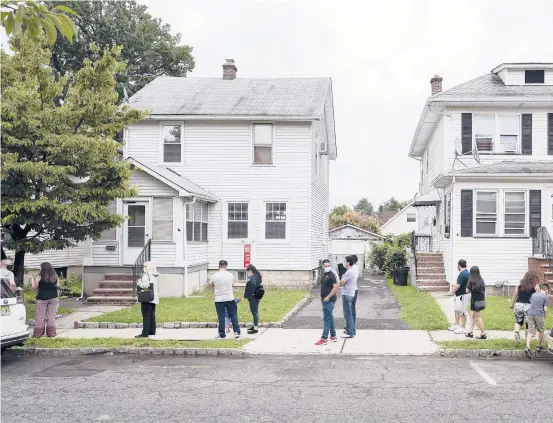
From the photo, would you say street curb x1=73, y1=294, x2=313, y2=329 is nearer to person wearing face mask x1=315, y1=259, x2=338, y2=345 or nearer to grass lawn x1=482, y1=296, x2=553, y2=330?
person wearing face mask x1=315, y1=259, x2=338, y2=345

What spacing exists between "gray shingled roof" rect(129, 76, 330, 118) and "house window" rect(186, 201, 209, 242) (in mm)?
3576

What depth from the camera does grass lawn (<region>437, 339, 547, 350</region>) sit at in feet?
38.1

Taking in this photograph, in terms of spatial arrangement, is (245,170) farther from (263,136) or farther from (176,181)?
(176,181)

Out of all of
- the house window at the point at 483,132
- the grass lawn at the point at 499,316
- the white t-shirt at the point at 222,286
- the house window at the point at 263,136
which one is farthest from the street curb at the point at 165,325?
the house window at the point at 483,132

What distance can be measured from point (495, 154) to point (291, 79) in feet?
31.1

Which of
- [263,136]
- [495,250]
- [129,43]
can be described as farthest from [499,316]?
[129,43]

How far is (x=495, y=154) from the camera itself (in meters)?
22.1

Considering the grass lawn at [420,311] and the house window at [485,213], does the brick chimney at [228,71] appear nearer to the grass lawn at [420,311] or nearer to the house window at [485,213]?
the grass lawn at [420,311]

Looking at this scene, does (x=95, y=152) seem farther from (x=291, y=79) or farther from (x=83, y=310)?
(x=291, y=79)

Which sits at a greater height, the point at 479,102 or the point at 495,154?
the point at 479,102

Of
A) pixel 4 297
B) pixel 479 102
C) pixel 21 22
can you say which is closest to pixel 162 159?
pixel 479 102

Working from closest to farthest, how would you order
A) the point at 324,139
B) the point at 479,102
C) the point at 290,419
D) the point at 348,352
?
the point at 290,419 → the point at 348,352 → the point at 479,102 → the point at 324,139

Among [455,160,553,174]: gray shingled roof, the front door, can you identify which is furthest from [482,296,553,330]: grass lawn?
the front door

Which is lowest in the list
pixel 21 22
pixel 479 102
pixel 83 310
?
pixel 83 310
